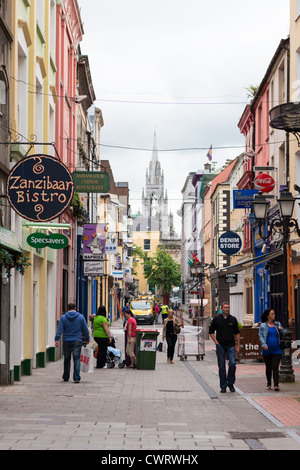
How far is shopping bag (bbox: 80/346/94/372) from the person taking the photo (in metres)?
19.0

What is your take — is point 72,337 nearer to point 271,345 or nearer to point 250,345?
point 271,345

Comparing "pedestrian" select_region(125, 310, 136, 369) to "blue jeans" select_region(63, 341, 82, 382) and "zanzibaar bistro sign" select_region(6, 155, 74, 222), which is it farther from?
"zanzibaar bistro sign" select_region(6, 155, 74, 222)

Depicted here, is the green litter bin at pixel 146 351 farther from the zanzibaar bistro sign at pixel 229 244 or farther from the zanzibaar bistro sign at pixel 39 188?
the zanzibaar bistro sign at pixel 229 244

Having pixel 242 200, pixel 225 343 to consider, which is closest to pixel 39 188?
pixel 225 343

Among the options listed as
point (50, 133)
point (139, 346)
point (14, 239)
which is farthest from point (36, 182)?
point (50, 133)

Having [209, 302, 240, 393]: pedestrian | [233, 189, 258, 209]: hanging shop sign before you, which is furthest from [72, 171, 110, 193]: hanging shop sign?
[209, 302, 240, 393]: pedestrian

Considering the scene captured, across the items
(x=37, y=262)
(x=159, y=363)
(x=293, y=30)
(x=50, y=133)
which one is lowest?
(x=159, y=363)

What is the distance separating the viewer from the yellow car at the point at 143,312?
64438 millimetres

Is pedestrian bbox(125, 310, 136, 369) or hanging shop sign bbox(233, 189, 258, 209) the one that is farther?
hanging shop sign bbox(233, 189, 258, 209)

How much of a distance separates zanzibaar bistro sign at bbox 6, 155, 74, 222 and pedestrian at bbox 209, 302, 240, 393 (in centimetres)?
399

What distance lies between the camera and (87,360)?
750 inches

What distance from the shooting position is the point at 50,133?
26.9 meters
